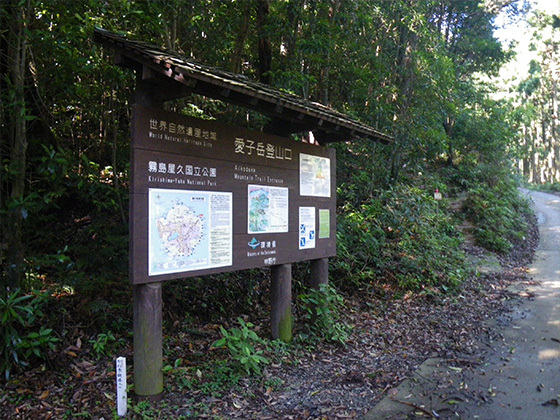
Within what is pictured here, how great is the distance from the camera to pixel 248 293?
21.9 ft

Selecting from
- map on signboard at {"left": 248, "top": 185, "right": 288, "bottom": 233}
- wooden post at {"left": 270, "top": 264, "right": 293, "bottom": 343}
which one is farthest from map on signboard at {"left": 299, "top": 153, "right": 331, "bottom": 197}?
wooden post at {"left": 270, "top": 264, "right": 293, "bottom": 343}

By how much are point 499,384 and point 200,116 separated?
19.7 feet

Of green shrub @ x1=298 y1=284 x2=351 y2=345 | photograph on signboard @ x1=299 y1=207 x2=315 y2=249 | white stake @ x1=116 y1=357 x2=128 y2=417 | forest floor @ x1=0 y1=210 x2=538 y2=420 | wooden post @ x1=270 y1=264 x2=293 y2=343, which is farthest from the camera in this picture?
green shrub @ x1=298 y1=284 x2=351 y2=345

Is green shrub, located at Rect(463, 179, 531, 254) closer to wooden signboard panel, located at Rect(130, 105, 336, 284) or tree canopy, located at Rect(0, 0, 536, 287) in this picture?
tree canopy, located at Rect(0, 0, 536, 287)

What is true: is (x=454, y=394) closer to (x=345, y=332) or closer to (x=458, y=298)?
(x=345, y=332)

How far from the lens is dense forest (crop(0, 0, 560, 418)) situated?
187 inches

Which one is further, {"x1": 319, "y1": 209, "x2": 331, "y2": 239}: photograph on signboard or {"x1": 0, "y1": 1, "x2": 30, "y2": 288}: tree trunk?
{"x1": 319, "y1": 209, "x2": 331, "y2": 239}: photograph on signboard

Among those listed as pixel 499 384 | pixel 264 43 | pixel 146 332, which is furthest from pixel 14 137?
pixel 499 384

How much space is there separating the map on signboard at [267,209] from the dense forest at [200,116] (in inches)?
52.6

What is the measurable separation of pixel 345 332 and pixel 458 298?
137 inches

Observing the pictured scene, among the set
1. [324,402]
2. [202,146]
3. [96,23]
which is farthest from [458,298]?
[96,23]

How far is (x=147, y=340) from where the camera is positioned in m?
3.85

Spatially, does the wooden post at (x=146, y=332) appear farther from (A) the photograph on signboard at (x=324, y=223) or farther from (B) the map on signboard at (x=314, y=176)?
(A) the photograph on signboard at (x=324, y=223)

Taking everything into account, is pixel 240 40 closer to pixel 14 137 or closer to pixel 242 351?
pixel 14 137
